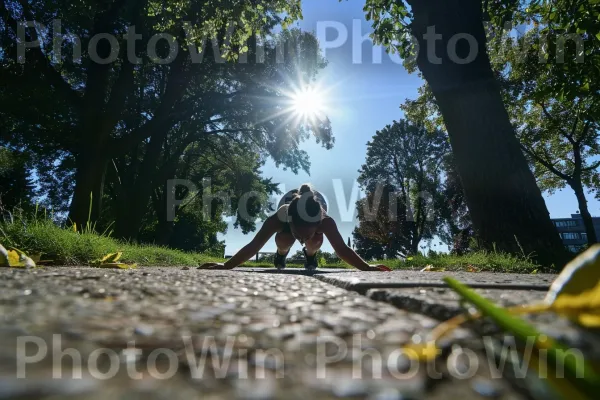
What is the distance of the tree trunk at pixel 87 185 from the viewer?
9516 mm

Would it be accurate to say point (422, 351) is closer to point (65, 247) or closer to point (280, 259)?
point (65, 247)

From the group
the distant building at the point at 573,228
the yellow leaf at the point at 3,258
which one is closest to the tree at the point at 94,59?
the yellow leaf at the point at 3,258

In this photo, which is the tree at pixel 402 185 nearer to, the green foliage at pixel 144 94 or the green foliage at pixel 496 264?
the green foliage at pixel 144 94

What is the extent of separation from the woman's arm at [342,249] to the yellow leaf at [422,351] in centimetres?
460

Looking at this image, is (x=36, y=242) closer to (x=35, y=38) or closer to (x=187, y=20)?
(x=187, y=20)

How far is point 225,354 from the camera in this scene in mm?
521

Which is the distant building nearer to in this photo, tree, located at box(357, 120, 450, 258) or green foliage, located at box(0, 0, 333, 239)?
tree, located at box(357, 120, 450, 258)

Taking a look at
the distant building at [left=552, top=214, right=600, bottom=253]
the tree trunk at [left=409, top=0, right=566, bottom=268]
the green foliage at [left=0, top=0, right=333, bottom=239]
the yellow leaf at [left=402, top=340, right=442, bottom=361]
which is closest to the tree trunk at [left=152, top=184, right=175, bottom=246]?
the green foliage at [left=0, top=0, right=333, bottom=239]

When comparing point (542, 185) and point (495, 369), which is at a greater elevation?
point (542, 185)

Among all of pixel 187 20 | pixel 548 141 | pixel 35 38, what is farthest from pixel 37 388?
pixel 548 141

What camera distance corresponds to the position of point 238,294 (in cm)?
114

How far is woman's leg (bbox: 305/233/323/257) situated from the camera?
20.1 feet

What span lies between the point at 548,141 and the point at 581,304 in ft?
78.8

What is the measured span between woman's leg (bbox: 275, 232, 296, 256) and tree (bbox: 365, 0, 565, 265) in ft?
9.66
